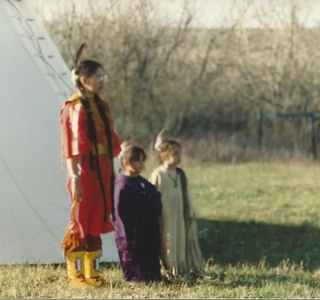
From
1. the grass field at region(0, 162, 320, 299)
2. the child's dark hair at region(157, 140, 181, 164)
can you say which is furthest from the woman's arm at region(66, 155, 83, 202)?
the child's dark hair at region(157, 140, 181, 164)

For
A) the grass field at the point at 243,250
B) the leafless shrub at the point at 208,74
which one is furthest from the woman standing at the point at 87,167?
the leafless shrub at the point at 208,74

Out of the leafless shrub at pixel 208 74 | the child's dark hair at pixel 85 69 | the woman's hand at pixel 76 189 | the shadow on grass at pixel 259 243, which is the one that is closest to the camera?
the woman's hand at pixel 76 189

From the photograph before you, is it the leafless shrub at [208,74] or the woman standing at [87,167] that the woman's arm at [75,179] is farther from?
the leafless shrub at [208,74]

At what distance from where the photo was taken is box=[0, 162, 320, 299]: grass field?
485 cm

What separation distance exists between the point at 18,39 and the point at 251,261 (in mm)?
2732

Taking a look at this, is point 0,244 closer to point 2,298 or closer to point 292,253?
point 2,298

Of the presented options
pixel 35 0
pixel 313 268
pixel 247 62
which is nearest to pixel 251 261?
pixel 313 268

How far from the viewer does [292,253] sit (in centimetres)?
698

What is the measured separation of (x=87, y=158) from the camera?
483 cm

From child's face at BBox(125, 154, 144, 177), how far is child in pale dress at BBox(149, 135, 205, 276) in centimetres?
32

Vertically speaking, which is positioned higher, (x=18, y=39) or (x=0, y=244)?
(x=18, y=39)

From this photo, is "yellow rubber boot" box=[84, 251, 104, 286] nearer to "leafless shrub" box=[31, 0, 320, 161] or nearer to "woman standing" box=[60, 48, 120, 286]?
"woman standing" box=[60, 48, 120, 286]

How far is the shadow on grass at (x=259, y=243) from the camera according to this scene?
259 inches

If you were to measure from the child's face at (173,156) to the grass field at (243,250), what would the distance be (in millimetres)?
860
